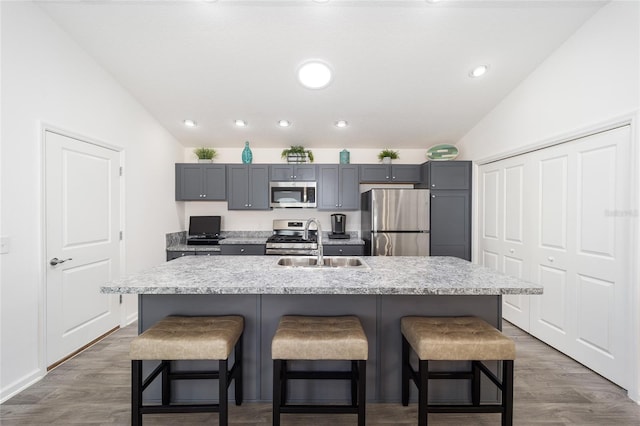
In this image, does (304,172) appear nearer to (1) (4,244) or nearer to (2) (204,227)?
(2) (204,227)

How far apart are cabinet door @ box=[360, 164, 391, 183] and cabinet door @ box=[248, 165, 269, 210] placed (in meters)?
1.42

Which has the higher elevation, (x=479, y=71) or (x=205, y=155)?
(x=479, y=71)

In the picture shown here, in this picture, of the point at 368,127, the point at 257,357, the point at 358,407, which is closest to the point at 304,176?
the point at 368,127

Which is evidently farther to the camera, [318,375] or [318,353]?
[318,375]

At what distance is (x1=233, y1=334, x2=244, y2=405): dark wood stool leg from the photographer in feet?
5.87

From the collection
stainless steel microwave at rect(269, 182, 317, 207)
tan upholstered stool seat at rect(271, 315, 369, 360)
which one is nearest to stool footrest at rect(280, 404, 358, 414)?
tan upholstered stool seat at rect(271, 315, 369, 360)

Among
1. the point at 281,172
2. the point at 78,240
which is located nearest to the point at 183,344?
the point at 78,240

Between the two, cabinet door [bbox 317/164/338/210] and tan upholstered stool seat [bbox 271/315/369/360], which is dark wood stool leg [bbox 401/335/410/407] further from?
cabinet door [bbox 317/164/338/210]

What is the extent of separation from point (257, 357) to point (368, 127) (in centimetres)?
314

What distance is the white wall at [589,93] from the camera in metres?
2.07

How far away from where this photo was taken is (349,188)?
438cm

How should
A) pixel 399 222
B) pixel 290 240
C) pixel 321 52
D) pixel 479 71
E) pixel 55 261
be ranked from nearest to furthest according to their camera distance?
pixel 55 261 < pixel 321 52 < pixel 479 71 < pixel 399 222 < pixel 290 240

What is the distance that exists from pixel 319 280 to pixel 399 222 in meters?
2.60

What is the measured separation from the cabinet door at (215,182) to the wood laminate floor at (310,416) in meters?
2.42
